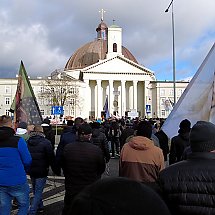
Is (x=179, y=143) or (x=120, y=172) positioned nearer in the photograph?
(x=120, y=172)

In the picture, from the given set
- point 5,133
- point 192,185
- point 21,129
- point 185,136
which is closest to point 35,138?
point 21,129

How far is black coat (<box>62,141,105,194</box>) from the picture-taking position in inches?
205

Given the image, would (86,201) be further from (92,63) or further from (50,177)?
(92,63)

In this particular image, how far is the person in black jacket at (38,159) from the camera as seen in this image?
267 inches

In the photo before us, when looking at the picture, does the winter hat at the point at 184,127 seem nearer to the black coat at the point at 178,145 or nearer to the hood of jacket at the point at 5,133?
the black coat at the point at 178,145

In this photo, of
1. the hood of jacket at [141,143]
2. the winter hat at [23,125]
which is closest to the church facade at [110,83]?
the winter hat at [23,125]

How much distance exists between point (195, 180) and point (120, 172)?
2.09 meters

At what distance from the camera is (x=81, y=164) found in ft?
17.1

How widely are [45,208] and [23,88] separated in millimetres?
2973

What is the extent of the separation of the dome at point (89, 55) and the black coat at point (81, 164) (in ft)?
306

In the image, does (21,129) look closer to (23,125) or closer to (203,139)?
(23,125)

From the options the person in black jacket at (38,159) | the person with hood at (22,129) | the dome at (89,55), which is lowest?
the person in black jacket at (38,159)

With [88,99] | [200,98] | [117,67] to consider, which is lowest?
[200,98]

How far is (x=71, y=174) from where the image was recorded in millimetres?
5262
